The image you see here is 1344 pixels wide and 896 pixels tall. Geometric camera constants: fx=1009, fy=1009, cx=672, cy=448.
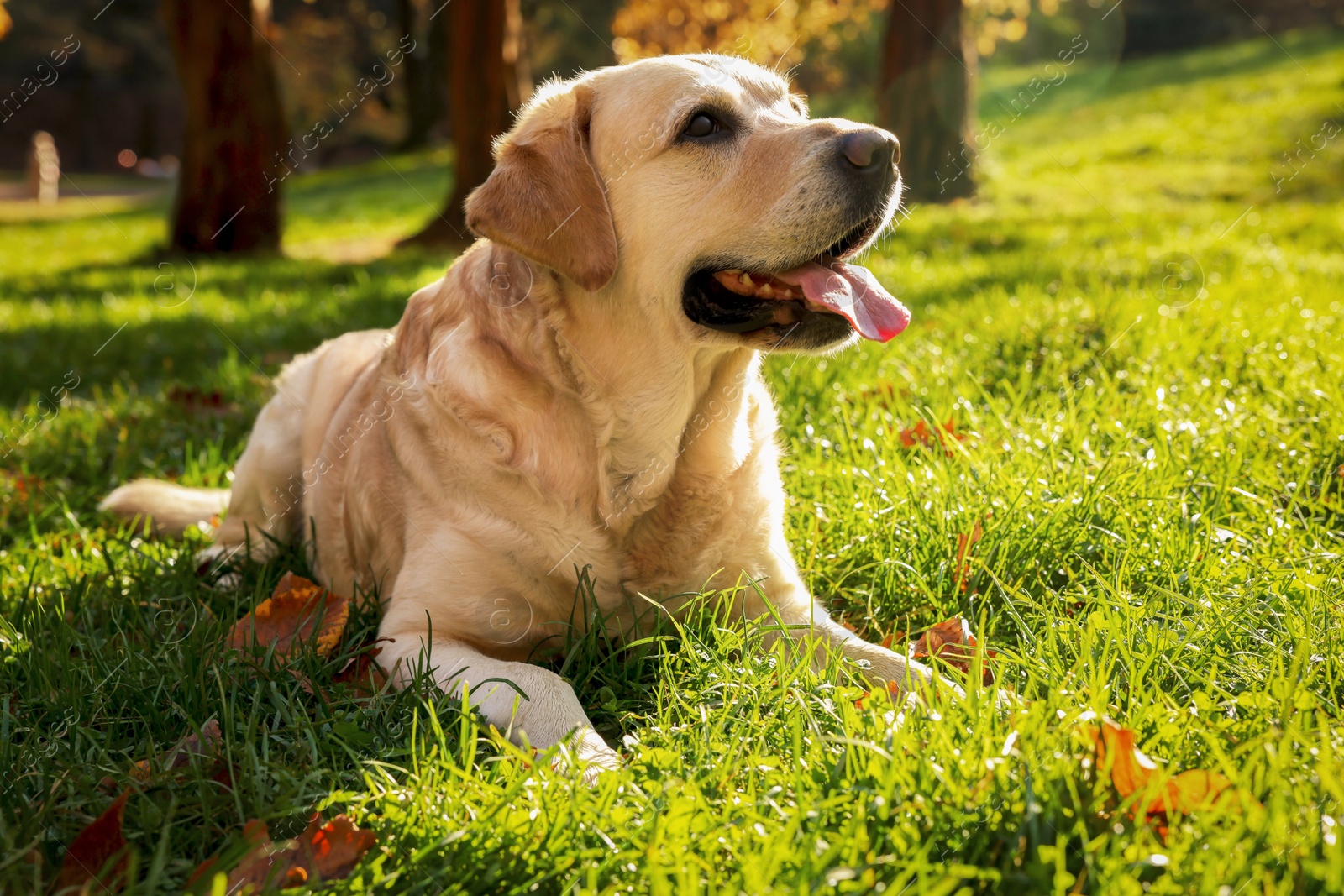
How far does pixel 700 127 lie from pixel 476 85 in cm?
880

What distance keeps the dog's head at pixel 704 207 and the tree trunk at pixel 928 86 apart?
9.60 meters

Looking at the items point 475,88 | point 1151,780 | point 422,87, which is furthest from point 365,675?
point 422,87

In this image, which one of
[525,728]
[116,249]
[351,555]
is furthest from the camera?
[116,249]

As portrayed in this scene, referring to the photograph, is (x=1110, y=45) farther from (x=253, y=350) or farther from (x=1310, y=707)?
(x=1310, y=707)

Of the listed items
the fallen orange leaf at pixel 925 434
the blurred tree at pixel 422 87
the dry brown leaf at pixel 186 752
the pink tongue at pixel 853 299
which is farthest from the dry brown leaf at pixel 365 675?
the blurred tree at pixel 422 87

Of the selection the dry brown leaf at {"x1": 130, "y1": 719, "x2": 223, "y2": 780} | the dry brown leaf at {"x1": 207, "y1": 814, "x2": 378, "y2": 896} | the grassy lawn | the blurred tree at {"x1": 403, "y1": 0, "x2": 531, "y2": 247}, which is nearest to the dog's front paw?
the grassy lawn

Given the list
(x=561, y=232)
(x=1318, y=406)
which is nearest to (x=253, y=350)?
(x=561, y=232)

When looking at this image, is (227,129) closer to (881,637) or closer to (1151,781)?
(881,637)

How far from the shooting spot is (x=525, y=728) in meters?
2.08

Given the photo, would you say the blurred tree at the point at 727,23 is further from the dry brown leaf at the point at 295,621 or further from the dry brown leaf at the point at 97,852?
the dry brown leaf at the point at 97,852

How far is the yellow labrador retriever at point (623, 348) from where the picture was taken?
2.51 m

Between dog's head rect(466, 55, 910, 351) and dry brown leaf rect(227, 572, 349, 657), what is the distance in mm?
1038

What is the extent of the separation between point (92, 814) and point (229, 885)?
15.0 inches

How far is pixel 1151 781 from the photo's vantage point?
1.57 m
